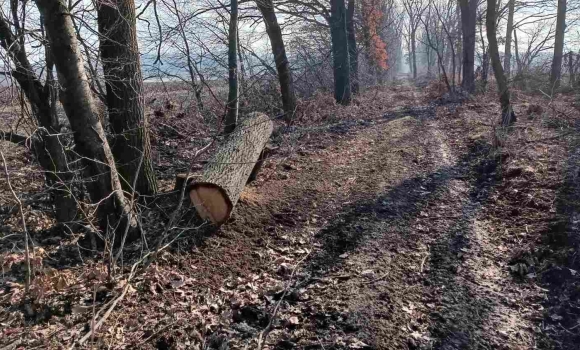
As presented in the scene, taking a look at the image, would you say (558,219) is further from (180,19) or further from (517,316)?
(180,19)

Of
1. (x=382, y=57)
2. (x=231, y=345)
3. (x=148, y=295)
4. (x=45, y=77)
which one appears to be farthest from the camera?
Answer: (x=382, y=57)

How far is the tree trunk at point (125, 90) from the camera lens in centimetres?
480

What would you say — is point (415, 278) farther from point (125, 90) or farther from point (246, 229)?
point (125, 90)

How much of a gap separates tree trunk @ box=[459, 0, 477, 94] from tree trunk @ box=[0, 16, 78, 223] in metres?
15.3

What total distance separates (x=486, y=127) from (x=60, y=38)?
29.2 ft

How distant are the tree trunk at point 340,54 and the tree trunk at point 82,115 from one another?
11.2m

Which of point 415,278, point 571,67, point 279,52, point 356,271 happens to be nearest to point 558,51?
point 571,67

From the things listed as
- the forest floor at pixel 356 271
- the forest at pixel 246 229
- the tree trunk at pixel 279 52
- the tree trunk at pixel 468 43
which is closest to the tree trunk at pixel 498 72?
the forest at pixel 246 229

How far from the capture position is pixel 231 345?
9.71 feet

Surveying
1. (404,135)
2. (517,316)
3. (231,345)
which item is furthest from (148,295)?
(404,135)

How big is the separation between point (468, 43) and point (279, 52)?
9.79m

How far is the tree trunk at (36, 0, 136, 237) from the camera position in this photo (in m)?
3.71

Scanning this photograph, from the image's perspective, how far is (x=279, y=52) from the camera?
35.6 ft

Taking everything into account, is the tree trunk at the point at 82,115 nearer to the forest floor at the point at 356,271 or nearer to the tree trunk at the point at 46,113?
the tree trunk at the point at 46,113
